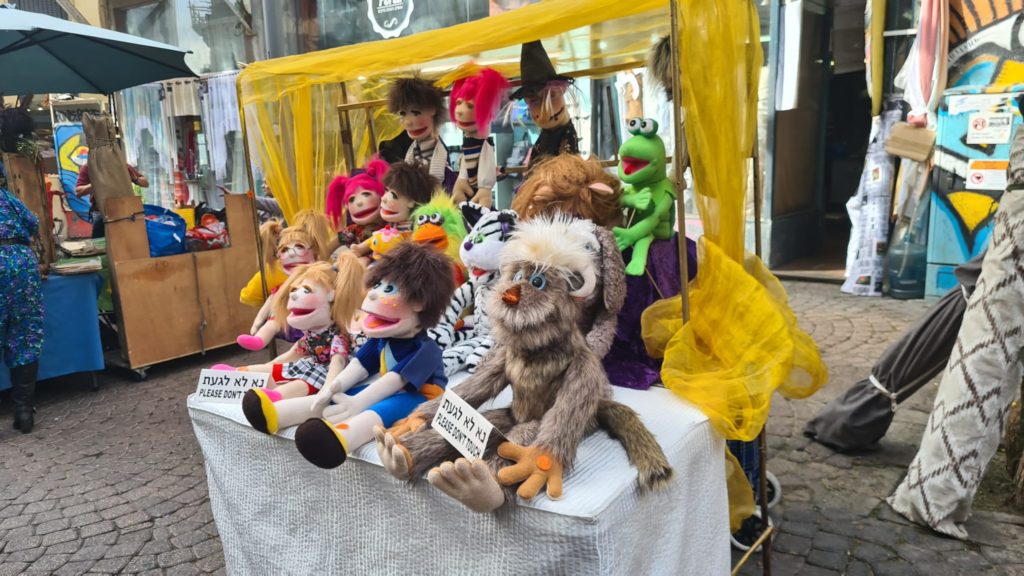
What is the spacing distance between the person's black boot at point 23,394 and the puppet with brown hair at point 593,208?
3593 mm

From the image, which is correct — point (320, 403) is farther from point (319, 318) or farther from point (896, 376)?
point (896, 376)

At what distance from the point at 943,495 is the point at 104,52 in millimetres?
6265

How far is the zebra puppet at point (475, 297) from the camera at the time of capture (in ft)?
8.09

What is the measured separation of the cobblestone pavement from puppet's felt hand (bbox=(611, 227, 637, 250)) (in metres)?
1.29

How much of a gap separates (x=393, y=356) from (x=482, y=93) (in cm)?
154

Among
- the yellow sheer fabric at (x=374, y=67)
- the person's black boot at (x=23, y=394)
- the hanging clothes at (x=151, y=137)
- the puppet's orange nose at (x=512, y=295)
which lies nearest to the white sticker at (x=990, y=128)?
the yellow sheer fabric at (x=374, y=67)

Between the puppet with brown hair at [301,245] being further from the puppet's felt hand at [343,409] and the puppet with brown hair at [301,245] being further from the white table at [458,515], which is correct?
the puppet's felt hand at [343,409]

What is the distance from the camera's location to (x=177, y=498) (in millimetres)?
3338

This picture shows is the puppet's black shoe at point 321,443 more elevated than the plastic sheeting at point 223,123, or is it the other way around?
the plastic sheeting at point 223,123

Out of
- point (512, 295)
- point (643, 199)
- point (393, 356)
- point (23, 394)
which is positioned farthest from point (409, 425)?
point (23, 394)

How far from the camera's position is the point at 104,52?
559cm

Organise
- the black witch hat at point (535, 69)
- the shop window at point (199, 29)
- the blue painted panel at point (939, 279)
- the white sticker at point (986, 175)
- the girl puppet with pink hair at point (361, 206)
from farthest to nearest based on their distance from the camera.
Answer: the shop window at point (199, 29) < the blue painted panel at point (939, 279) < the white sticker at point (986, 175) < the girl puppet with pink hair at point (361, 206) < the black witch hat at point (535, 69)

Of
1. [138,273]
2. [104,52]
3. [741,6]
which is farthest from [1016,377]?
[104,52]

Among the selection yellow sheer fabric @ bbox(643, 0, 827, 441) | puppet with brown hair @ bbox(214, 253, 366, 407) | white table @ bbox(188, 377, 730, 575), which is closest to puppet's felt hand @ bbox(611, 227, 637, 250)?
yellow sheer fabric @ bbox(643, 0, 827, 441)
